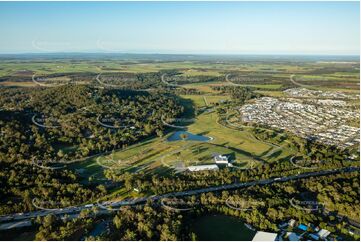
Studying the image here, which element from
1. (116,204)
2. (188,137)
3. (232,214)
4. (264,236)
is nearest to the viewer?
(264,236)

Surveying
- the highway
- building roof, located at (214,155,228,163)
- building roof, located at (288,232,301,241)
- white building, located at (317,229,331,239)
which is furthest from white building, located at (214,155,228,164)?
white building, located at (317,229,331,239)

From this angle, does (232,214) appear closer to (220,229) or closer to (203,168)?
(220,229)

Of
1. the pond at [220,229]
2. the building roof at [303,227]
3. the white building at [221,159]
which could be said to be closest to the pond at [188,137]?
the white building at [221,159]

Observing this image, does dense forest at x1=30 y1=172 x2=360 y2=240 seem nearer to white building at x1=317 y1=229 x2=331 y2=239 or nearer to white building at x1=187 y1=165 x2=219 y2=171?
white building at x1=317 y1=229 x2=331 y2=239

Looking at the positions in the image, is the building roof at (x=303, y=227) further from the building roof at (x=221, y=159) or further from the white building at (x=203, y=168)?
the building roof at (x=221, y=159)

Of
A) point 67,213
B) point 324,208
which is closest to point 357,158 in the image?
point 324,208

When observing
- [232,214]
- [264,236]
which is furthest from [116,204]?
[264,236]

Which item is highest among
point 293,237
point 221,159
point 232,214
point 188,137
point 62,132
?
point 62,132

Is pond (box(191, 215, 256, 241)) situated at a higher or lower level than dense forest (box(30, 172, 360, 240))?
lower

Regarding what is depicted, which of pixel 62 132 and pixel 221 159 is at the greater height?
pixel 62 132
